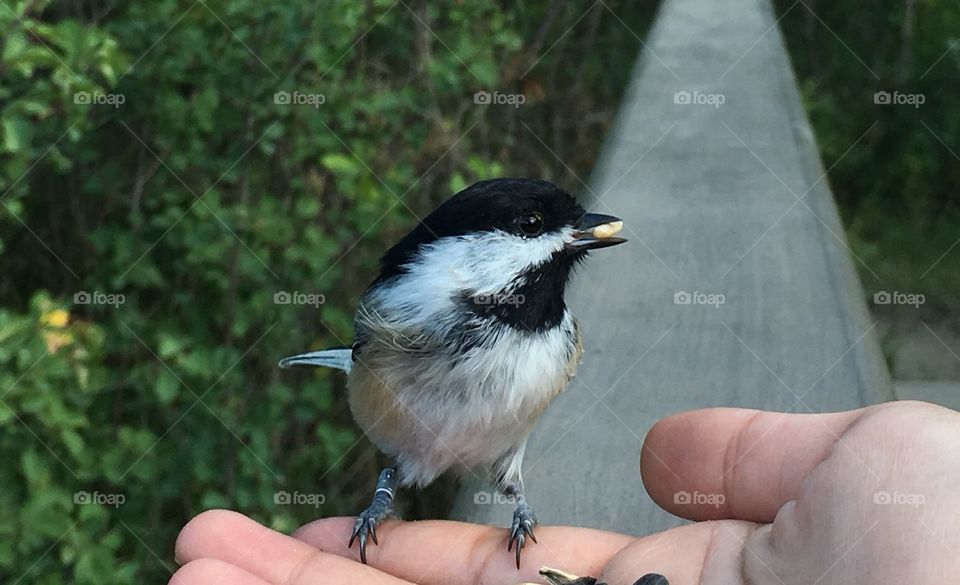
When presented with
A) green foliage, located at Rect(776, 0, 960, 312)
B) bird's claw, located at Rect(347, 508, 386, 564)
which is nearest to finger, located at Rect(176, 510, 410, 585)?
bird's claw, located at Rect(347, 508, 386, 564)

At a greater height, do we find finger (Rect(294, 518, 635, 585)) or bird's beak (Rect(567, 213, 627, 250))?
bird's beak (Rect(567, 213, 627, 250))

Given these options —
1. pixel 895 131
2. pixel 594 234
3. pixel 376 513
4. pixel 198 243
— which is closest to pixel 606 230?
pixel 594 234

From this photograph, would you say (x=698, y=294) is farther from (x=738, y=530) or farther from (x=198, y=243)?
(x=198, y=243)

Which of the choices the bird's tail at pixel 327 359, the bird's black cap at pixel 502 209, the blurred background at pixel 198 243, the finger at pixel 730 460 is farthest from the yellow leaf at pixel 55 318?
the finger at pixel 730 460

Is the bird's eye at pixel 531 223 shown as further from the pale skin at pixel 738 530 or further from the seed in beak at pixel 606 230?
the pale skin at pixel 738 530

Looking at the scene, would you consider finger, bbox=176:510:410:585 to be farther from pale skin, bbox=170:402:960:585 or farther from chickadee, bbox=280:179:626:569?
chickadee, bbox=280:179:626:569

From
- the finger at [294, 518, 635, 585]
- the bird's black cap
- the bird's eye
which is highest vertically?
the bird's black cap

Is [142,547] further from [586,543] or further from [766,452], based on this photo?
[766,452]
